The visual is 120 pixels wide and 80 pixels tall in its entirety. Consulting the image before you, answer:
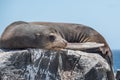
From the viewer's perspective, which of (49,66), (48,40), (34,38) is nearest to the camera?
(49,66)

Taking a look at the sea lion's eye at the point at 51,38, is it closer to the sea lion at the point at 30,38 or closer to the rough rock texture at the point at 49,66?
the sea lion at the point at 30,38

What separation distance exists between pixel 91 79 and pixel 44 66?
3.01 ft

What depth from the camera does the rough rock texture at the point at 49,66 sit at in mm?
8750

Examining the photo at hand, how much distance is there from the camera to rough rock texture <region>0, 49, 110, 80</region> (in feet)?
28.7

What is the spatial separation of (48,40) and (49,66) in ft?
4.07

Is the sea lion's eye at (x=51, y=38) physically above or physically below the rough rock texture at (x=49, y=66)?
above

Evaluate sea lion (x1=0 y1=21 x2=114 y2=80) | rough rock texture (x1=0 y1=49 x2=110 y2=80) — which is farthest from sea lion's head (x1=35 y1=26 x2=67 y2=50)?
rough rock texture (x1=0 y1=49 x2=110 y2=80)

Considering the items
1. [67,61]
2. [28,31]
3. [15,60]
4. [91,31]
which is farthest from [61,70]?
[91,31]

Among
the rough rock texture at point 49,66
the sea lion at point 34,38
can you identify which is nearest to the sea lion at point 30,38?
the sea lion at point 34,38

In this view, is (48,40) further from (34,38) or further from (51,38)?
(34,38)

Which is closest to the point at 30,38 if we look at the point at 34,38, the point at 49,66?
the point at 34,38

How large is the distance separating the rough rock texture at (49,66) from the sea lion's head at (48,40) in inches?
29.9

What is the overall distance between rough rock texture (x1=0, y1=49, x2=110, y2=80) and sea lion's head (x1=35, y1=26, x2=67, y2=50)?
760 mm

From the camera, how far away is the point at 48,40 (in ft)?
32.8
